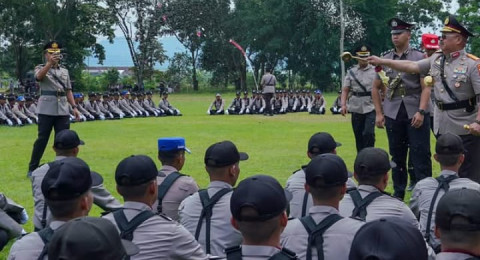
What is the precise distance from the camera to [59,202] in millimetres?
3209

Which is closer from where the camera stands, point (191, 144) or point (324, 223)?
point (324, 223)

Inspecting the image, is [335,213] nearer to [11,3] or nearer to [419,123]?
[419,123]

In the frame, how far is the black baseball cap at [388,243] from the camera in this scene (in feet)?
6.75

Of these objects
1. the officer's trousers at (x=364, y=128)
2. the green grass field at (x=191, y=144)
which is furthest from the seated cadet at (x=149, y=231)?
the officer's trousers at (x=364, y=128)

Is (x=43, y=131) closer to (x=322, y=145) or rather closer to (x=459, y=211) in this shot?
(x=322, y=145)

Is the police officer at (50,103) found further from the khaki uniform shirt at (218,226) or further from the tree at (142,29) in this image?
the tree at (142,29)

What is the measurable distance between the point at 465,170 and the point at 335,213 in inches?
132

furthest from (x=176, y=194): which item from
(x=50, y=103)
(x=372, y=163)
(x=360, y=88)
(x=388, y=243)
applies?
(x=50, y=103)

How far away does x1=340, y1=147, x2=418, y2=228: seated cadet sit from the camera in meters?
3.90

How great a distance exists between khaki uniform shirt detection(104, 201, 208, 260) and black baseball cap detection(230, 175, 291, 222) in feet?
1.88

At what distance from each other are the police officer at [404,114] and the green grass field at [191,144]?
1.62 metres

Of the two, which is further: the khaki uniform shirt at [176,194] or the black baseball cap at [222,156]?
the khaki uniform shirt at [176,194]

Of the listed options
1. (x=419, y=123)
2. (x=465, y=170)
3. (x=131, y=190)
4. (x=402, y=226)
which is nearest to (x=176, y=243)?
(x=131, y=190)

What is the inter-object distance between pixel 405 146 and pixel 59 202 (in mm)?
5025
